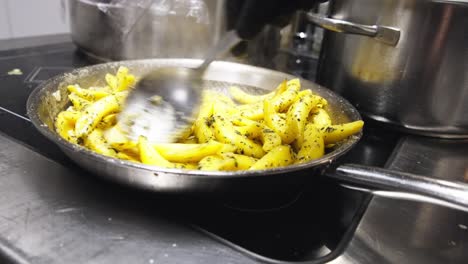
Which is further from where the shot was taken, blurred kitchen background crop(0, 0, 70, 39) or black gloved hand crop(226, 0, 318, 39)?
blurred kitchen background crop(0, 0, 70, 39)

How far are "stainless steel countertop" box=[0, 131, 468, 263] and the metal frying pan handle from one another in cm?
8

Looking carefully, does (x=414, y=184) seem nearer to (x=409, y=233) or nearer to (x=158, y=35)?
(x=409, y=233)

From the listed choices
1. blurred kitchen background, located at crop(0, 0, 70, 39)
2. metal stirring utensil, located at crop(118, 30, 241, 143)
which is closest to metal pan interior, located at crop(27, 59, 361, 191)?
metal stirring utensil, located at crop(118, 30, 241, 143)

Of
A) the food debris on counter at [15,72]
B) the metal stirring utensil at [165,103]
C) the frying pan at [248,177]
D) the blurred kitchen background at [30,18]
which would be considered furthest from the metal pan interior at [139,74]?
the blurred kitchen background at [30,18]

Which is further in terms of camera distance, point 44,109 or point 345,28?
point 345,28

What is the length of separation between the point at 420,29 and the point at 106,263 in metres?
0.68

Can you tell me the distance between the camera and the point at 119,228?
0.45m

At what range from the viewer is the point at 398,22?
29.4 inches

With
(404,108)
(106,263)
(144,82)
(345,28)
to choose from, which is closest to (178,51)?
(144,82)

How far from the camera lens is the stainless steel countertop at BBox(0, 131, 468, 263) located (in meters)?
0.42

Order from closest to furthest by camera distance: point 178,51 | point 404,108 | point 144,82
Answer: point 144,82 → point 404,108 → point 178,51

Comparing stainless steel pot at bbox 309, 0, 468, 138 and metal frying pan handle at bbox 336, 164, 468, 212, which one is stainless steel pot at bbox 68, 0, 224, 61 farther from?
metal frying pan handle at bbox 336, 164, 468, 212

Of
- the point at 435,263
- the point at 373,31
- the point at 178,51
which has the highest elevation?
the point at 373,31

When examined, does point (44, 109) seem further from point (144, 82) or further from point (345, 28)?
point (345, 28)
